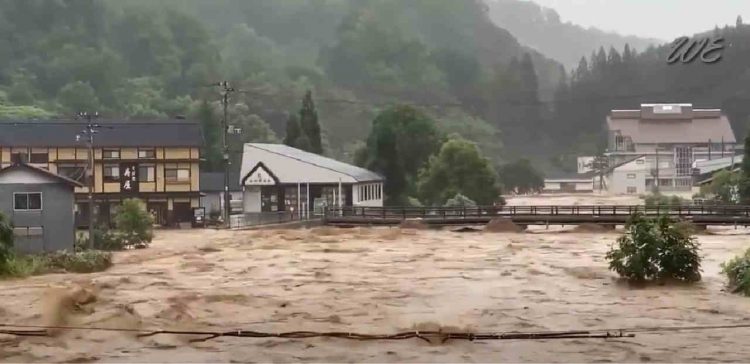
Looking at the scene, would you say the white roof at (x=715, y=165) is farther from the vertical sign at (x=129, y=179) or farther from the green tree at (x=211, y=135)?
the vertical sign at (x=129, y=179)

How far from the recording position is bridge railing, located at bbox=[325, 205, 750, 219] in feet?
116

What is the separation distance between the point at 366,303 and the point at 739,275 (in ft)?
24.1

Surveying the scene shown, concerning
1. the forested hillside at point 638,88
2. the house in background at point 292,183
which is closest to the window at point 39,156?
the house in background at point 292,183

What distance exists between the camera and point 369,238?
1314 inches

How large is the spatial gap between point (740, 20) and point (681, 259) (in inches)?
3277

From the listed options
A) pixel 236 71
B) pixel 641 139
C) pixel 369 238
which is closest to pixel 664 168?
pixel 641 139

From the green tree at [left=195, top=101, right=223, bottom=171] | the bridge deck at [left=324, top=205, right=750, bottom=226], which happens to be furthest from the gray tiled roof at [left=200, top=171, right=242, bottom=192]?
the bridge deck at [left=324, top=205, right=750, bottom=226]

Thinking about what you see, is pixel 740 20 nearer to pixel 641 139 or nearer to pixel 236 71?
pixel 641 139

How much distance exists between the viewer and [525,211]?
124 feet

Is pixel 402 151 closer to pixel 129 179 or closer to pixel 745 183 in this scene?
pixel 129 179

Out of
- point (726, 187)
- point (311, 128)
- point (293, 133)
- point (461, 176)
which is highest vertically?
point (311, 128)

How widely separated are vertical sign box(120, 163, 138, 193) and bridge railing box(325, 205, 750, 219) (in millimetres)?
8452

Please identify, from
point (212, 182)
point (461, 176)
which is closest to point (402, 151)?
point (461, 176)

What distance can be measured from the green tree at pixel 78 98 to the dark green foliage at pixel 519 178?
3453 centimetres
